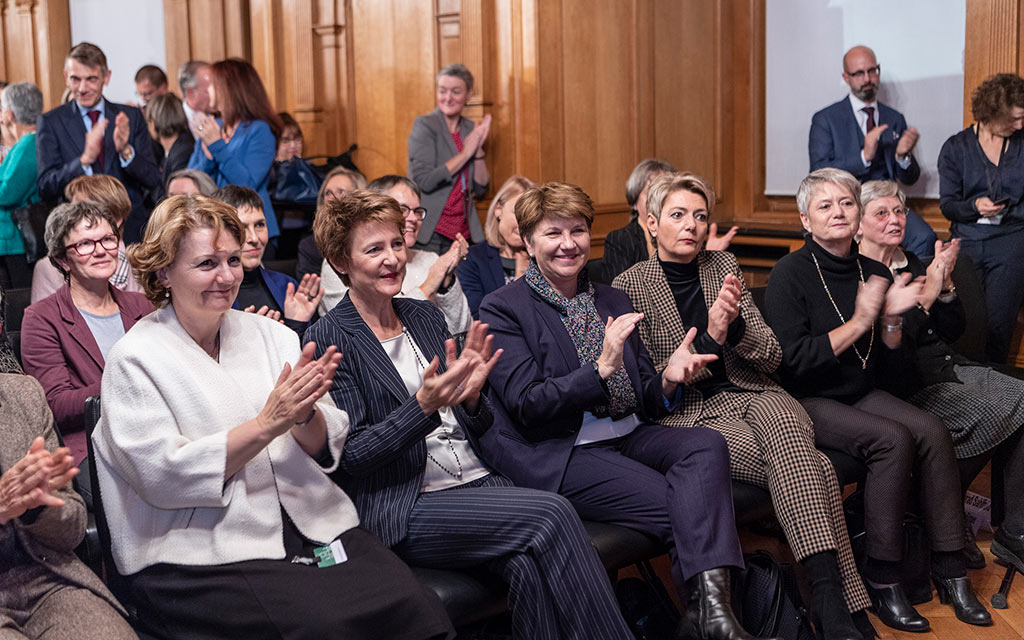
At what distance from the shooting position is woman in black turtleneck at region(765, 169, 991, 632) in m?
3.07

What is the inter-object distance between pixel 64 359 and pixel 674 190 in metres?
1.86

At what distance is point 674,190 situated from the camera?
3283 mm

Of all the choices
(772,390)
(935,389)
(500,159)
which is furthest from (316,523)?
(500,159)

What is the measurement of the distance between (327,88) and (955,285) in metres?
4.41

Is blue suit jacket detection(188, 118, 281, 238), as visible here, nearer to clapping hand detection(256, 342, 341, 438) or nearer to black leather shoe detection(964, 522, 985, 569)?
clapping hand detection(256, 342, 341, 438)

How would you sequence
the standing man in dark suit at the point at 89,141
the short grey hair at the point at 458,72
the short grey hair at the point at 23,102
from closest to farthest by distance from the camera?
the standing man in dark suit at the point at 89,141 < the short grey hair at the point at 23,102 < the short grey hair at the point at 458,72

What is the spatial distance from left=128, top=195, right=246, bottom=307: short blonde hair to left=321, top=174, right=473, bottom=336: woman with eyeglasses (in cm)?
124

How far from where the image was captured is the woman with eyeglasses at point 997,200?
492 cm

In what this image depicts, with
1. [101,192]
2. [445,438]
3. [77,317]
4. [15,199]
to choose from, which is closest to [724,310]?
[445,438]

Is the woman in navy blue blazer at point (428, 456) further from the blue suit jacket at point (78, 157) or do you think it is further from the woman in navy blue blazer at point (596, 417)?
the blue suit jacket at point (78, 157)

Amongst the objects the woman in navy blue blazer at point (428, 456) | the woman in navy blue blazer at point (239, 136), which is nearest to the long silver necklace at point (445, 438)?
the woman in navy blue blazer at point (428, 456)

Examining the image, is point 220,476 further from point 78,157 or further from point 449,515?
point 78,157

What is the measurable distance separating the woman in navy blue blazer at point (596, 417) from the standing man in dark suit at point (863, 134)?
10.3ft

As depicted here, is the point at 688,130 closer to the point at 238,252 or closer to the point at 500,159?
the point at 500,159
